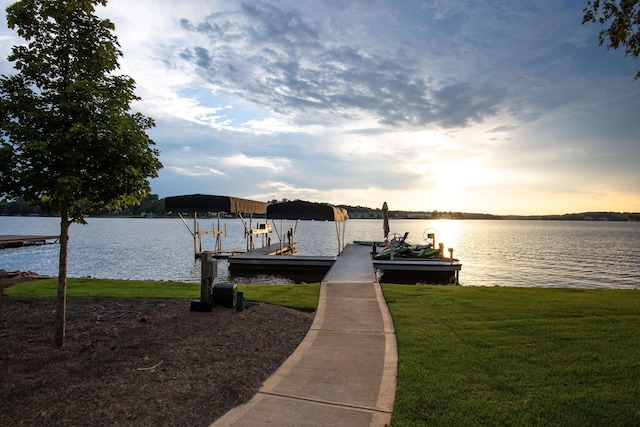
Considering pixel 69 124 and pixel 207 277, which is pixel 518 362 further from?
pixel 69 124

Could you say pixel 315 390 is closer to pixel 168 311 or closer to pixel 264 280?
pixel 168 311

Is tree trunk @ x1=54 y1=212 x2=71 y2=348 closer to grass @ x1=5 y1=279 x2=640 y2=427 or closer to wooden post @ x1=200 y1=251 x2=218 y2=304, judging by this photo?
wooden post @ x1=200 y1=251 x2=218 y2=304

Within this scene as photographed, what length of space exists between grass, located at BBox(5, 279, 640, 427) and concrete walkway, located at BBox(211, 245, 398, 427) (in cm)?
29

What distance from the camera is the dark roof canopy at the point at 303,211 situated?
24422 mm

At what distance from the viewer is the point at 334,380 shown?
17.1ft

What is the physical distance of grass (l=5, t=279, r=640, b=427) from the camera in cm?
430

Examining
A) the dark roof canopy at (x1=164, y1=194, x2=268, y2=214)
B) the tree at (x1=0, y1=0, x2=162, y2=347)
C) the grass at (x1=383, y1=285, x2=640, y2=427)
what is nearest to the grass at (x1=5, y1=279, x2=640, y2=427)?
the grass at (x1=383, y1=285, x2=640, y2=427)

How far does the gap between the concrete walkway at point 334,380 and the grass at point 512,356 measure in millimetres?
290

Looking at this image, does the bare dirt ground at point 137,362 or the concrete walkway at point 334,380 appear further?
the bare dirt ground at point 137,362

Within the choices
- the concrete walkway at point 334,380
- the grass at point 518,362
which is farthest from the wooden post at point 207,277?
the grass at point 518,362

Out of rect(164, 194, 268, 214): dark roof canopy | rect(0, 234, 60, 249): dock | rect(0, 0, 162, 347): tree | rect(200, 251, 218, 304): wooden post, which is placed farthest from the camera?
rect(0, 234, 60, 249): dock

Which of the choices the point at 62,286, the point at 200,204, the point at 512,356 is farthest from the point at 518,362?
the point at 200,204

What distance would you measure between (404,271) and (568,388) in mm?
18145

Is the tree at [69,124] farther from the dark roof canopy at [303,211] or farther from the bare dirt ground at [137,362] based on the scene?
the dark roof canopy at [303,211]
